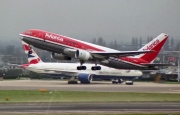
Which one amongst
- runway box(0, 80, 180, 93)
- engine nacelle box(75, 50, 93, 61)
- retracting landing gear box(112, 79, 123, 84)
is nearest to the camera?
runway box(0, 80, 180, 93)

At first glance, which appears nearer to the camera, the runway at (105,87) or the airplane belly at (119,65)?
the runway at (105,87)

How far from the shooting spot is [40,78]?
138 metres

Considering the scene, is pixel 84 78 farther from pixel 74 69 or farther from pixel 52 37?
pixel 52 37

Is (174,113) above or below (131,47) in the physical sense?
below

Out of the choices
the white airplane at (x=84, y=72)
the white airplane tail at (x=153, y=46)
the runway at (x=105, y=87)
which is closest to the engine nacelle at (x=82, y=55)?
the runway at (x=105, y=87)

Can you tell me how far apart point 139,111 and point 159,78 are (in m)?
78.4

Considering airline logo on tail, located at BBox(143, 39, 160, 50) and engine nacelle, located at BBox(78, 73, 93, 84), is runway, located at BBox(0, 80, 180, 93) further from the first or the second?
airline logo on tail, located at BBox(143, 39, 160, 50)

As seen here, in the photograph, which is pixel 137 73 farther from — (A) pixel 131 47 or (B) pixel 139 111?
(B) pixel 139 111

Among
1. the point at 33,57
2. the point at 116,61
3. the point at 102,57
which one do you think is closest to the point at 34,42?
the point at 102,57

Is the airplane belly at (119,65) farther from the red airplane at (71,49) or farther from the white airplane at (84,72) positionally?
the white airplane at (84,72)

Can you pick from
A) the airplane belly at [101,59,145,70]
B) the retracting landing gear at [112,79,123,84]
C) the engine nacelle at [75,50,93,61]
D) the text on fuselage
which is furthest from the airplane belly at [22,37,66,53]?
the retracting landing gear at [112,79,123,84]

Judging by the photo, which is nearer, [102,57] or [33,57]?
[102,57]

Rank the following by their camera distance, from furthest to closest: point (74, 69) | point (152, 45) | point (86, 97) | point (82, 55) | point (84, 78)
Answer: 1. point (74, 69)
2. point (152, 45)
3. point (84, 78)
4. point (82, 55)
5. point (86, 97)

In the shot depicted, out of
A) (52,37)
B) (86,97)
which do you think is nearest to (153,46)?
(52,37)
